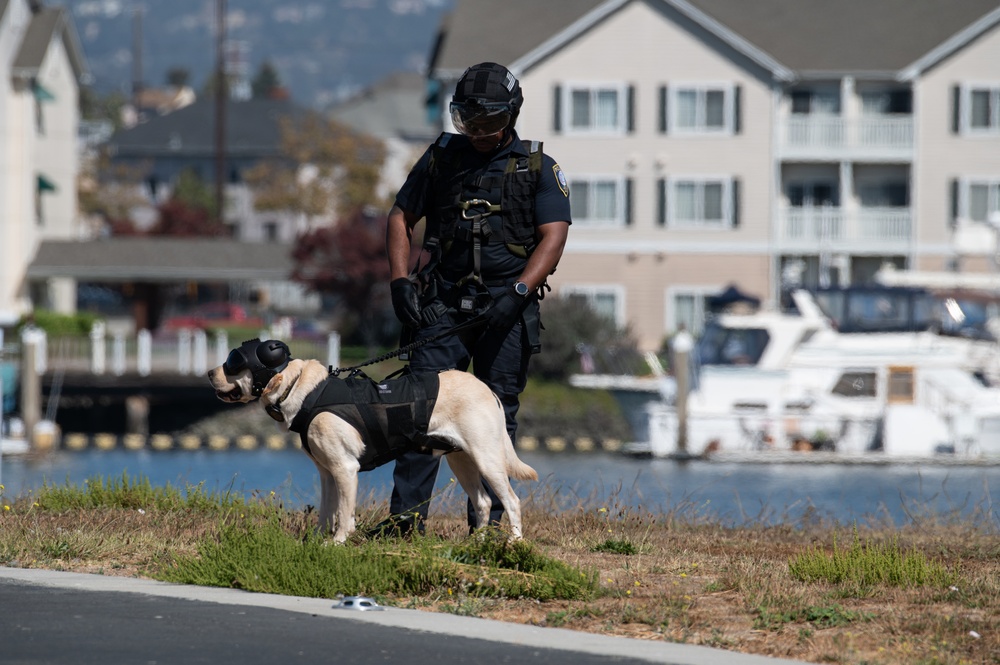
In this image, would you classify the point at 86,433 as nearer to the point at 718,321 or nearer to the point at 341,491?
the point at 718,321

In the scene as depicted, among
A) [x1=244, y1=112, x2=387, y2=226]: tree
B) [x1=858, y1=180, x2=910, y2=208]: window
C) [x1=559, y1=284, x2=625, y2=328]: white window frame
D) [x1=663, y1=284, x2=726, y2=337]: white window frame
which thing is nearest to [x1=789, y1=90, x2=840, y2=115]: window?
[x1=858, y1=180, x2=910, y2=208]: window

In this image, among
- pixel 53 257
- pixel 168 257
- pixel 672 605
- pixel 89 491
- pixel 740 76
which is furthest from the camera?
pixel 168 257

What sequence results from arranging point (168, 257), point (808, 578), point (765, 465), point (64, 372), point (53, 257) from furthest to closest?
point (168, 257)
point (53, 257)
point (64, 372)
point (765, 465)
point (808, 578)

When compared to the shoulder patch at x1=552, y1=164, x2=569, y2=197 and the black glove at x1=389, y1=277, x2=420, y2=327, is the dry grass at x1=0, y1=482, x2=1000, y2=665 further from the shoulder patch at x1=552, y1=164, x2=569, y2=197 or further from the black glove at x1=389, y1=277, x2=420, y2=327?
the shoulder patch at x1=552, y1=164, x2=569, y2=197

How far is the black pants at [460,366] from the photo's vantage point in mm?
7691

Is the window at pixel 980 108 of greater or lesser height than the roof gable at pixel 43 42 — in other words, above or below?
below

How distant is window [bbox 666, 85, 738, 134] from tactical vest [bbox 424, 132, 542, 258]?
121ft

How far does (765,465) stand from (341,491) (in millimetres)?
22449

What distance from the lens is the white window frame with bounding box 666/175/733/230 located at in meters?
44.3

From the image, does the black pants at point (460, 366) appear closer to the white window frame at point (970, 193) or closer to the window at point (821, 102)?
the window at point (821, 102)

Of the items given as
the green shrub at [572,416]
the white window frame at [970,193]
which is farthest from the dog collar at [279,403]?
the white window frame at [970,193]

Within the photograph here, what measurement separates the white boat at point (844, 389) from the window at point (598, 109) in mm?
15233

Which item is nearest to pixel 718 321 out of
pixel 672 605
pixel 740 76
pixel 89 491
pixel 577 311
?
pixel 577 311

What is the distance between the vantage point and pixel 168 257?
51406mm
